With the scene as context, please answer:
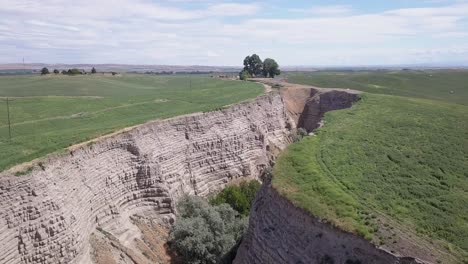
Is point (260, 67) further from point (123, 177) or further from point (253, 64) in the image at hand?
point (123, 177)

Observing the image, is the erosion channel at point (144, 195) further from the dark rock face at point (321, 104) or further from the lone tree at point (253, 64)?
the lone tree at point (253, 64)

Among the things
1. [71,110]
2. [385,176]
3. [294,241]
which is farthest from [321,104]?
[294,241]

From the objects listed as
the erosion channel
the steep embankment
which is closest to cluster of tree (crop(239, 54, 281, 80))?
the erosion channel

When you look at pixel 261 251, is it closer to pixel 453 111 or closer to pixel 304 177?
pixel 304 177

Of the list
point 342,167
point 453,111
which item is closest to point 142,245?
point 342,167

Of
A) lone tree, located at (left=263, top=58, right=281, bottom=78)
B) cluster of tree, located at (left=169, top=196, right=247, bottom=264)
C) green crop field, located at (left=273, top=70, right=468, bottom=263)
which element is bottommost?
cluster of tree, located at (left=169, top=196, right=247, bottom=264)

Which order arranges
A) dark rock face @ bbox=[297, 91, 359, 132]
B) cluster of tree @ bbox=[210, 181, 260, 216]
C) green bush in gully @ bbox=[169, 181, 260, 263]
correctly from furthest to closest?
dark rock face @ bbox=[297, 91, 359, 132] < cluster of tree @ bbox=[210, 181, 260, 216] < green bush in gully @ bbox=[169, 181, 260, 263]

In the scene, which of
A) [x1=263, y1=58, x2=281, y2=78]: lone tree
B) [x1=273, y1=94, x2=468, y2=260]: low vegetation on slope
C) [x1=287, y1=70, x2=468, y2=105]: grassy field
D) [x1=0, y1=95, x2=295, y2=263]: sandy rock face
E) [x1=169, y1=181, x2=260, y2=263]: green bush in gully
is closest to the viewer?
[x1=273, y1=94, x2=468, y2=260]: low vegetation on slope

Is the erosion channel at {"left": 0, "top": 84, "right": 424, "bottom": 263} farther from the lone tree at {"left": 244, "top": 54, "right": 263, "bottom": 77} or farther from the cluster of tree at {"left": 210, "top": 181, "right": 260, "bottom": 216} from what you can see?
the lone tree at {"left": 244, "top": 54, "right": 263, "bottom": 77}
